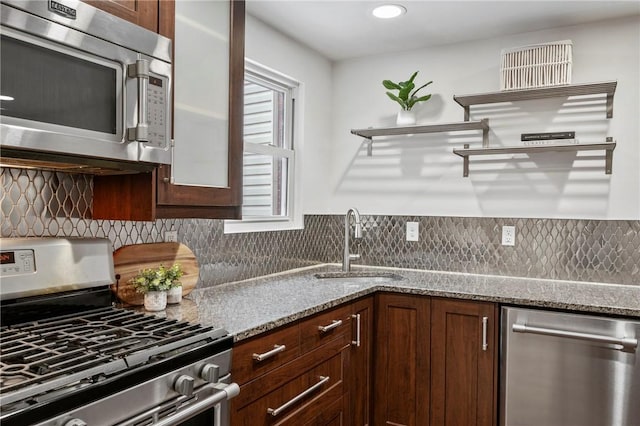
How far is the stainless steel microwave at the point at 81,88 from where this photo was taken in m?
1.20

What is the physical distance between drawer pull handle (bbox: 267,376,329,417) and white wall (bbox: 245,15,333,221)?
1.31m

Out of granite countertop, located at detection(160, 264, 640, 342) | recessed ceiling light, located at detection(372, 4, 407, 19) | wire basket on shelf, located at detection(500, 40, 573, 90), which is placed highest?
recessed ceiling light, located at detection(372, 4, 407, 19)

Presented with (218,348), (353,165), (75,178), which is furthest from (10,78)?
(353,165)

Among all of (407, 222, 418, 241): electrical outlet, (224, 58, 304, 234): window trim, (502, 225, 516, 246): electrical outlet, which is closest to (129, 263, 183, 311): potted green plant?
(224, 58, 304, 234): window trim

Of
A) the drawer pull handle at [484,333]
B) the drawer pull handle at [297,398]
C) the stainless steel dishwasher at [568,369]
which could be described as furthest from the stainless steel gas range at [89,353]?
the stainless steel dishwasher at [568,369]

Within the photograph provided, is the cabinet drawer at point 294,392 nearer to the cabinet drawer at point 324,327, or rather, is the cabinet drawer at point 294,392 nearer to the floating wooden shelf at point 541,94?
the cabinet drawer at point 324,327

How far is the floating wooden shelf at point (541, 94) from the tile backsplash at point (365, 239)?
2.21 ft

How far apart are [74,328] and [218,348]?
0.43 meters

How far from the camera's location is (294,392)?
182 centimetres

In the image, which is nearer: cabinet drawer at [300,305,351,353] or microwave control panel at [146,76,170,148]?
microwave control panel at [146,76,170,148]

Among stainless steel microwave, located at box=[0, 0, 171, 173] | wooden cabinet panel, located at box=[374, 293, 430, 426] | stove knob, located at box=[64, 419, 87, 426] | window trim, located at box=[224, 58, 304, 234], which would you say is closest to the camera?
stove knob, located at box=[64, 419, 87, 426]

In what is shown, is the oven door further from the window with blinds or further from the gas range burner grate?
the window with blinds

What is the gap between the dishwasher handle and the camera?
6.33ft

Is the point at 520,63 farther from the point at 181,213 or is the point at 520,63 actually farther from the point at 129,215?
the point at 129,215
